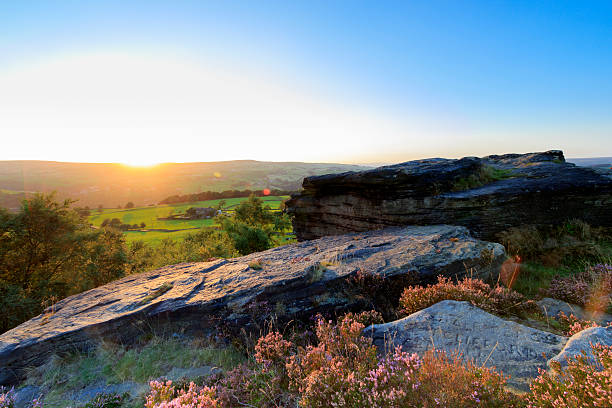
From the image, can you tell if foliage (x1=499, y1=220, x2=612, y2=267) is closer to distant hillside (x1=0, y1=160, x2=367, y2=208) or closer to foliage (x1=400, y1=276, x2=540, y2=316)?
foliage (x1=400, y1=276, x2=540, y2=316)

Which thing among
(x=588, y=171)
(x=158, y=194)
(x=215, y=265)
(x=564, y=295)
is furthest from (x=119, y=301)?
(x=158, y=194)

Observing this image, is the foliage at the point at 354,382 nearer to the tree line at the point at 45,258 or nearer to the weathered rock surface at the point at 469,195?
the weathered rock surface at the point at 469,195

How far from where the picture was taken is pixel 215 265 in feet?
35.4

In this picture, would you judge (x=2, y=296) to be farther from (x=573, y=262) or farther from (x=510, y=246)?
(x=573, y=262)

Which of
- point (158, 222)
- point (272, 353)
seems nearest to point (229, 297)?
point (272, 353)

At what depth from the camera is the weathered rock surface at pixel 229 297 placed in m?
6.61

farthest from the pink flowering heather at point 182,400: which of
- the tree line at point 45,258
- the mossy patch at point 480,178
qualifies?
the mossy patch at point 480,178

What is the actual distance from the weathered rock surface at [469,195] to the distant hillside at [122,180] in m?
103

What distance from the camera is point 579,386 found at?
2.58 meters

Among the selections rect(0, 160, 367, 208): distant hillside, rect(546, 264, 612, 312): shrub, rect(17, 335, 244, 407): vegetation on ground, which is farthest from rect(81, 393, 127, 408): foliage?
rect(0, 160, 367, 208): distant hillside

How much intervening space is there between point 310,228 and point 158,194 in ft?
382

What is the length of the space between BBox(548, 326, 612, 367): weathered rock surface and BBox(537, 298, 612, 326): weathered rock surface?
272cm

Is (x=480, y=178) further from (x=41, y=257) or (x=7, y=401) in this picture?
(x=41, y=257)

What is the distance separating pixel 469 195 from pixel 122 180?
15328cm
